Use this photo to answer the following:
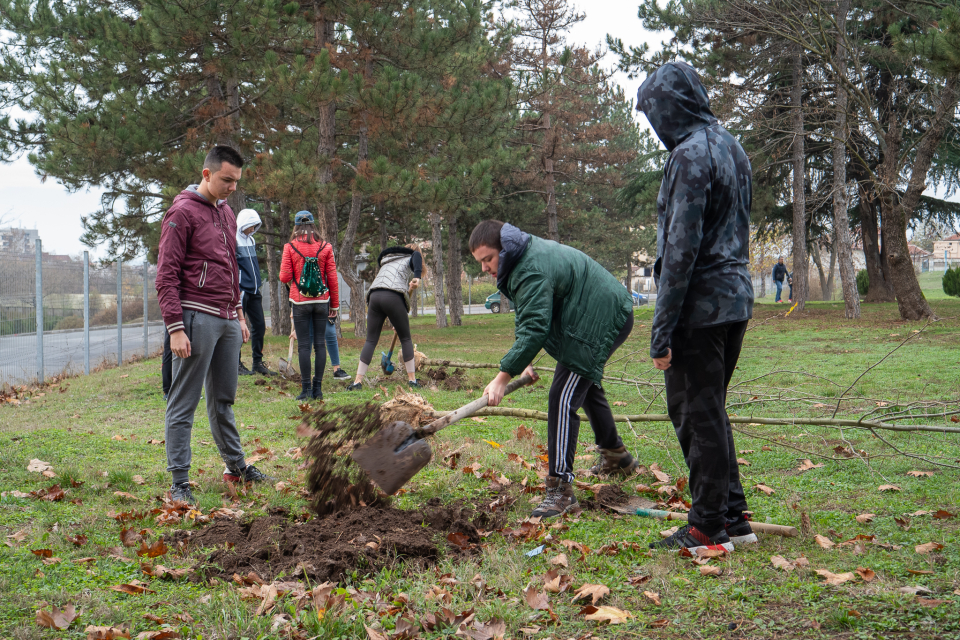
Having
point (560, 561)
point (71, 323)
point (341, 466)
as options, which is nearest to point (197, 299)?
point (341, 466)

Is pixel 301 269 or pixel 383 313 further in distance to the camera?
pixel 383 313

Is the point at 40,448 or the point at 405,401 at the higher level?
the point at 405,401

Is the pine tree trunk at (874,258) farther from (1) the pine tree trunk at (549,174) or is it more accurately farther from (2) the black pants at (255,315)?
(2) the black pants at (255,315)

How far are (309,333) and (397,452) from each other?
438 centimetres

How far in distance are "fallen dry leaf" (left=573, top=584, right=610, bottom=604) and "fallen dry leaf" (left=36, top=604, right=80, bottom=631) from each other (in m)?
1.91

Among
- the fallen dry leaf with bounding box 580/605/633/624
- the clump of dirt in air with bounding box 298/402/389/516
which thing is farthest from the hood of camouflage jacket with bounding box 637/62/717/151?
the clump of dirt in air with bounding box 298/402/389/516

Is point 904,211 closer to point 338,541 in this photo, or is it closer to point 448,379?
point 448,379

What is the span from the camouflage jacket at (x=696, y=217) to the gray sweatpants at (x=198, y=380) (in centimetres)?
270

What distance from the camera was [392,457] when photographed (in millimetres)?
3771

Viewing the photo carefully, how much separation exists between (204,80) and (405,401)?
50.0 ft

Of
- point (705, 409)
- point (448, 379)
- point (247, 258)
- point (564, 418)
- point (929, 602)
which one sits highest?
point (247, 258)

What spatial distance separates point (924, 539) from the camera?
10.5 feet

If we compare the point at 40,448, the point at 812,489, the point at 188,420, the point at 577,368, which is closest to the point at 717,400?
the point at 577,368

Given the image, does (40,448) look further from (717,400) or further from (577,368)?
(717,400)
